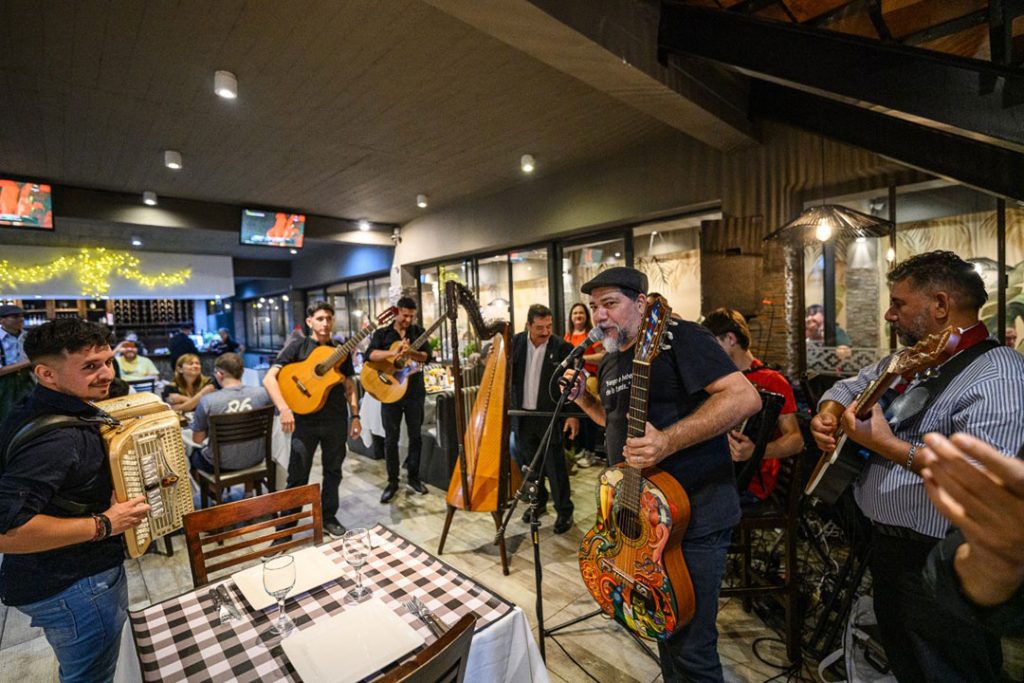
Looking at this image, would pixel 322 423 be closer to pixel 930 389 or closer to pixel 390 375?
pixel 390 375

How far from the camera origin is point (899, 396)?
1561 millimetres

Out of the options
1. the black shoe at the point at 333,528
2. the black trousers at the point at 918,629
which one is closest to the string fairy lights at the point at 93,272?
the black shoe at the point at 333,528

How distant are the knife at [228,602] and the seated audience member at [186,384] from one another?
3509 millimetres

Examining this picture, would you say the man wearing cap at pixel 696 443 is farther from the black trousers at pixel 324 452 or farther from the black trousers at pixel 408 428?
the black trousers at pixel 408 428

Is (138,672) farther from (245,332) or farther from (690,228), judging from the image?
(245,332)

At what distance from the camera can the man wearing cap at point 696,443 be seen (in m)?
1.53

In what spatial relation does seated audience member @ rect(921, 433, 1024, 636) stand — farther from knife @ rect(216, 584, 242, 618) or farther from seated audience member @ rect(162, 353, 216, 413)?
seated audience member @ rect(162, 353, 216, 413)

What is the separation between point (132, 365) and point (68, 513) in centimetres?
659

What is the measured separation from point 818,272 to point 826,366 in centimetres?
89

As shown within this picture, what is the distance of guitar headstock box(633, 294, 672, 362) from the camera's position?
5.26 ft

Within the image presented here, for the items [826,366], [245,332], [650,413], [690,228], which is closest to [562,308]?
[690,228]

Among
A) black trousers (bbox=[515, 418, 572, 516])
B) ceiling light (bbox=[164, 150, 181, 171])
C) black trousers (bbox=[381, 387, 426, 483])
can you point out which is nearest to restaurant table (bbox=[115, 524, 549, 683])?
black trousers (bbox=[515, 418, 572, 516])

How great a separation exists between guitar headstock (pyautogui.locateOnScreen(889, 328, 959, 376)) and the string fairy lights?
12450 mm

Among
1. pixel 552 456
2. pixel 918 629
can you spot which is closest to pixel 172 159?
pixel 552 456
